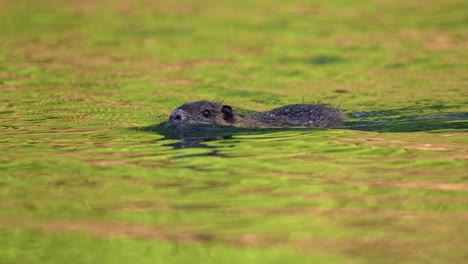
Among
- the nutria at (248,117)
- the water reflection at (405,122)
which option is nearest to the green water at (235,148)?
the water reflection at (405,122)

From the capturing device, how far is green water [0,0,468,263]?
5.38m

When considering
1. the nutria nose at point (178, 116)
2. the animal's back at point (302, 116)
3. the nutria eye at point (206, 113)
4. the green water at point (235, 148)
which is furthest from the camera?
the animal's back at point (302, 116)

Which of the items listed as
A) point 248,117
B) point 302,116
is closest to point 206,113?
point 248,117

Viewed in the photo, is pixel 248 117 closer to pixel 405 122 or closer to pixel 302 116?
pixel 302 116

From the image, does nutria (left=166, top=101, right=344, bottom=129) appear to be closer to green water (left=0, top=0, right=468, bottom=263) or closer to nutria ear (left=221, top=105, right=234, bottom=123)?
nutria ear (left=221, top=105, right=234, bottom=123)

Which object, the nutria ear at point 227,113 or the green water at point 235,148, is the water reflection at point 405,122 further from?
the nutria ear at point 227,113

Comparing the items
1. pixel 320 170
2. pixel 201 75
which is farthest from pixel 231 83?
pixel 320 170

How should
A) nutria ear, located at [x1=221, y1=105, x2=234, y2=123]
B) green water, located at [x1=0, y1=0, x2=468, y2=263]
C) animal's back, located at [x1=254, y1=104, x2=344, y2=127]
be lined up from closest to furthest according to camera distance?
green water, located at [x1=0, y1=0, x2=468, y2=263] < nutria ear, located at [x1=221, y1=105, x2=234, y2=123] < animal's back, located at [x1=254, y1=104, x2=344, y2=127]

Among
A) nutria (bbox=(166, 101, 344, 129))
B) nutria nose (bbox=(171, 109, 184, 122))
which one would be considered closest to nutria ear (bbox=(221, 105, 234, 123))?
nutria (bbox=(166, 101, 344, 129))

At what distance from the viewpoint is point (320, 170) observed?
24.1 ft

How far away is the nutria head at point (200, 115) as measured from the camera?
30.2 ft

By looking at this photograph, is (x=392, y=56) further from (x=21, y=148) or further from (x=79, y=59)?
Answer: (x=21, y=148)

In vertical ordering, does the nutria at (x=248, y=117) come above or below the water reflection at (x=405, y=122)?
above

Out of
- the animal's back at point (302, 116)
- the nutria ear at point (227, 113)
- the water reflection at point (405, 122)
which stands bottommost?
the water reflection at point (405, 122)
